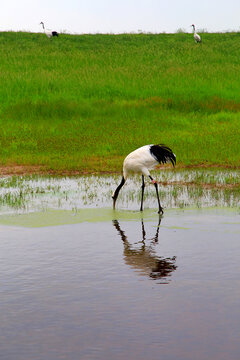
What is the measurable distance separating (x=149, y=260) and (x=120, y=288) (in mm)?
1497

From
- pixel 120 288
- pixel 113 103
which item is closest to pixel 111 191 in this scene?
pixel 120 288

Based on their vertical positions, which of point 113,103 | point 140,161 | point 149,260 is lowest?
point 149,260

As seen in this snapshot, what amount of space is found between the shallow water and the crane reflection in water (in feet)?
0.05

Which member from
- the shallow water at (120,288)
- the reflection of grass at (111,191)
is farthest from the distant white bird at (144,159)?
the shallow water at (120,288)

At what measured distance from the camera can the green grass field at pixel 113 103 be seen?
23188mm

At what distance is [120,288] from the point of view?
780 centimetres

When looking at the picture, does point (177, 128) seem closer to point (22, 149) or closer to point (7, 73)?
point (22, 149)

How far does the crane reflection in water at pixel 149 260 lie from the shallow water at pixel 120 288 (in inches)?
0.6

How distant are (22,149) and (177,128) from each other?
6910 mm

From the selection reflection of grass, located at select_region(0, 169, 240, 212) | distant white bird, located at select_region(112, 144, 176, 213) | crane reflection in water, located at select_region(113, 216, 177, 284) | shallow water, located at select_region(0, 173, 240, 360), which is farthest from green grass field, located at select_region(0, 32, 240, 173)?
crane reflection in water, located at select_region(113, 216, 177, 284)

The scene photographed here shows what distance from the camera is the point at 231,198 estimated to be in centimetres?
1458

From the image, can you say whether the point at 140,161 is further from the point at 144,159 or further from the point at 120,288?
the point at 120,288

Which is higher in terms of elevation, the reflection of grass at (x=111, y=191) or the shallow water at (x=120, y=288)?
the reflection of grass at (x=111, y=191)

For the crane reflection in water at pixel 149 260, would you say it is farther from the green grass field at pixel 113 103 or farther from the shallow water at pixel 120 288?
the green grass field at pixel 113 103
